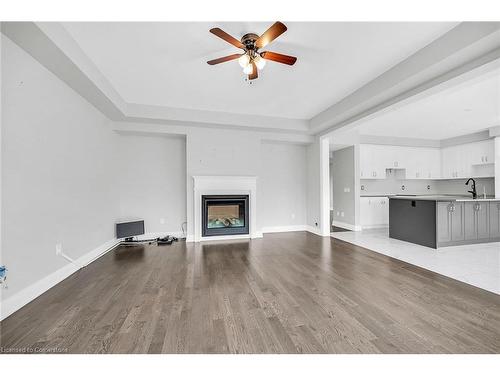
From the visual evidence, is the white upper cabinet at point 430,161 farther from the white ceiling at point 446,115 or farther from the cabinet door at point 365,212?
the cabinet door at point 365,212

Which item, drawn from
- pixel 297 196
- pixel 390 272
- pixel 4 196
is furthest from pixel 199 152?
pixel 390 272

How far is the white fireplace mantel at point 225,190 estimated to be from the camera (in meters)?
4.51

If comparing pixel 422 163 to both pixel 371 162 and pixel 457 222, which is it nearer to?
pixel 371 162

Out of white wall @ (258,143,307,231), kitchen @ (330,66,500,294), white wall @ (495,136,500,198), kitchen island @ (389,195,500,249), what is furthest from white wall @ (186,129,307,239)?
white wall @ (495,136,500,198)

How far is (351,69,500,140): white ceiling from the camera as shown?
329 cm

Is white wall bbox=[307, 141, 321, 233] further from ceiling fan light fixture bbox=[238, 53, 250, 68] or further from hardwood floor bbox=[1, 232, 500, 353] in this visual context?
ceiling fan light fixture bbox=[238, 53, 250, 68]

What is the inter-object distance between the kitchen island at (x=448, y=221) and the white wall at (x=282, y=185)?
2.20m

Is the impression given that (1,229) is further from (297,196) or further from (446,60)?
(297,196)

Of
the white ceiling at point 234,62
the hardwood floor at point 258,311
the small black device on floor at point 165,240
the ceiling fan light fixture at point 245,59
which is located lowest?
the hardwood floor at point 258,311

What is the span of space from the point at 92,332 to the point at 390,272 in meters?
3.14

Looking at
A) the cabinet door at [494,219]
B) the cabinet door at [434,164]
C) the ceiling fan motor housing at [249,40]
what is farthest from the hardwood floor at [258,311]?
the cabinet door at [434,164]

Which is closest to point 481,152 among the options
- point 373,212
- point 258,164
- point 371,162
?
point 371,162
